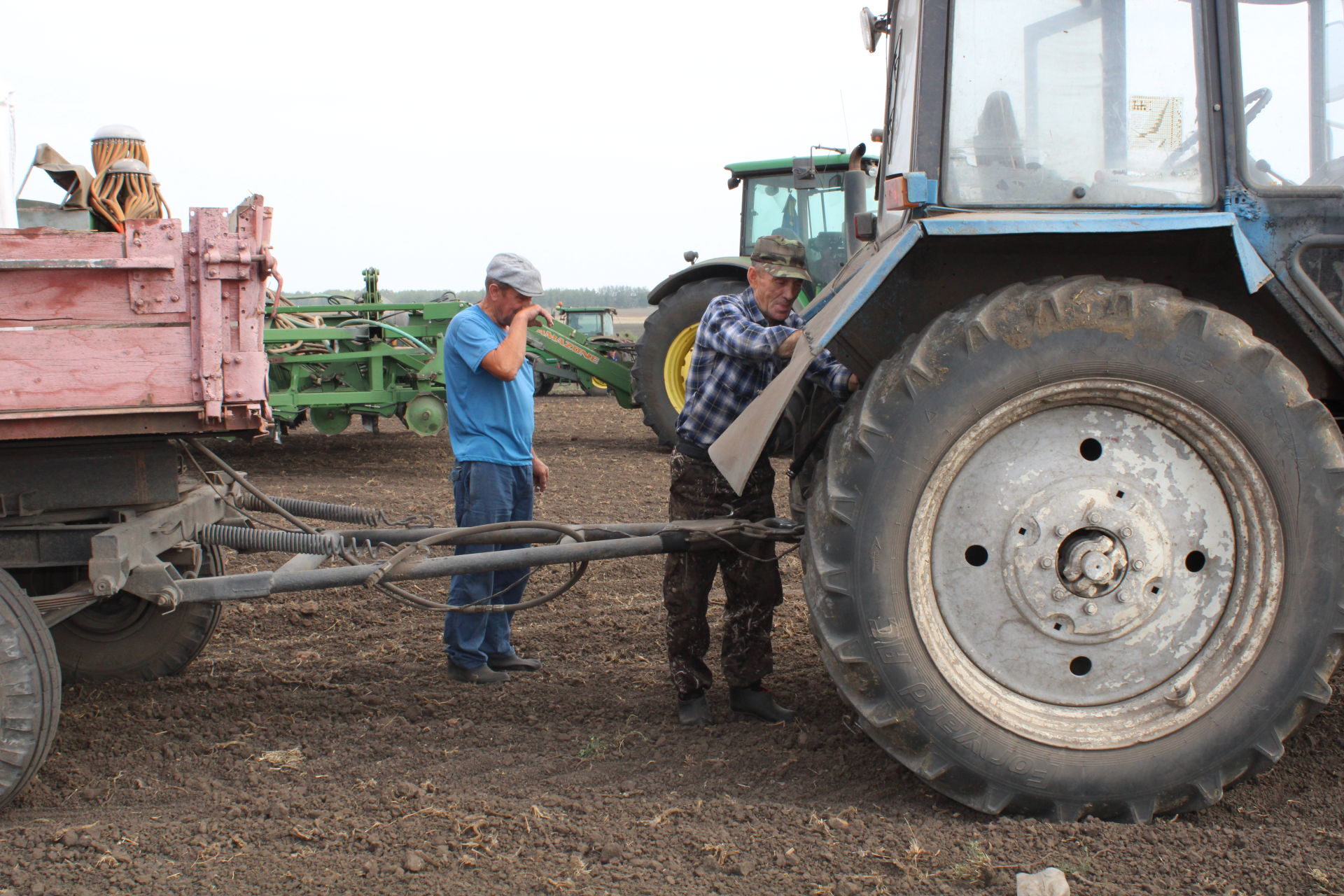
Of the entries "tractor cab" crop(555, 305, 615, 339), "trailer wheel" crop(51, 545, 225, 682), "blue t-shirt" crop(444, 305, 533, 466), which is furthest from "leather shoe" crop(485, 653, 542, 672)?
"tractor cab" crop(555, 305, 615, 339)

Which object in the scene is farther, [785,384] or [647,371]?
[647,371]

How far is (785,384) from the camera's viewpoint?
9.60 feet

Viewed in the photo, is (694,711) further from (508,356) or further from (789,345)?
(508,356)

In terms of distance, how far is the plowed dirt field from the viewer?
260 cm

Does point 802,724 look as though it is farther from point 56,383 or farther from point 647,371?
point 647,371

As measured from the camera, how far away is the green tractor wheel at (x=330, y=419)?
10289mm

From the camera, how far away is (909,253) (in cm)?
309

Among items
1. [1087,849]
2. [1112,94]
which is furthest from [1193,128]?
[1087,849]

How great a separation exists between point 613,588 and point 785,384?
A: 9.43ft

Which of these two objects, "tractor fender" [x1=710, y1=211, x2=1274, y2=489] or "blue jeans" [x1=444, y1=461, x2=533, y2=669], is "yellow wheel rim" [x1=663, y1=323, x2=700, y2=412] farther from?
"tractor fender" [x1=710, y1=211, x2=1274, y2=489]

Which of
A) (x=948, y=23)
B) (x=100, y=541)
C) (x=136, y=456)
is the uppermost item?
(x=948, y=23)

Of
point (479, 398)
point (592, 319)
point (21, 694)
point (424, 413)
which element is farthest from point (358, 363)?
point (592, 319)

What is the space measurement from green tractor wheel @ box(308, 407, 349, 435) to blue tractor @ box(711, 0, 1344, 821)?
800cm

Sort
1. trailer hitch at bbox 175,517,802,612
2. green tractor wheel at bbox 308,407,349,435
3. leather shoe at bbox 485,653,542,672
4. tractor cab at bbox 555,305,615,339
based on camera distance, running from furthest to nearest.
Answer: tractor cab at bbox 555,305,615,339
green tractor wheel at bbox 308,407,349,435
leather shoe at bbox 485,653,542,672
trailer hitch at bbox 175,517,802,612
